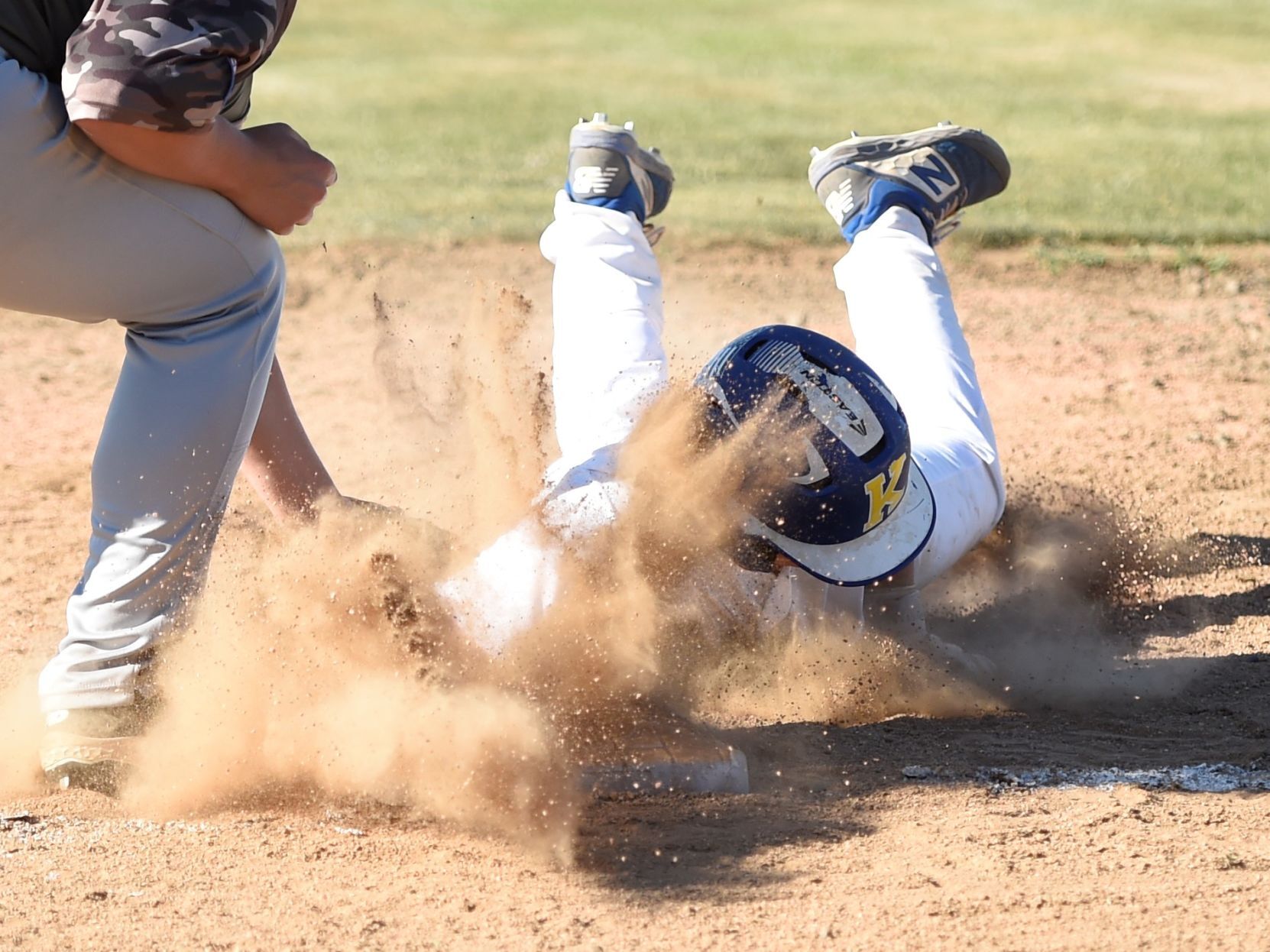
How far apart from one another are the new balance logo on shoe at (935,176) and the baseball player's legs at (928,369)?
0.30ft

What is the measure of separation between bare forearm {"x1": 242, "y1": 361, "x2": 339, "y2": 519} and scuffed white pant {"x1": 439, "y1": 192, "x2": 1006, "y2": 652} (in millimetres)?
506

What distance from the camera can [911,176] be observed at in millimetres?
4191

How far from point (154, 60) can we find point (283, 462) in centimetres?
105

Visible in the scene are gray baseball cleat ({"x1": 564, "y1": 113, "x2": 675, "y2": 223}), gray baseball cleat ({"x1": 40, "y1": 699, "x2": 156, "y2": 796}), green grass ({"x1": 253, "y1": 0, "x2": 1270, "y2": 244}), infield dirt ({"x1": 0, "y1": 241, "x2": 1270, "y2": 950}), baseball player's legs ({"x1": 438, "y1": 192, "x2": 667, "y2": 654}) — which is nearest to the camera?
infield dirt ({"x1": 0, "y1": 241, "x2": 1270, "y2": 950})

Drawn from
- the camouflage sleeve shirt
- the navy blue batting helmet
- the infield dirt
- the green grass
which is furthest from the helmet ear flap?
the green grass

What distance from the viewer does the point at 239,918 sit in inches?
88.5

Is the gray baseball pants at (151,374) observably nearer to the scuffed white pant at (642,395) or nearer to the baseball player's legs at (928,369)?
the scuffed white pant at (642,395)

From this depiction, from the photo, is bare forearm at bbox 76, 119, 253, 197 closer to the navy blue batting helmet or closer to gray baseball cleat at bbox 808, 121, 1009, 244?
the navy blue batting helmet

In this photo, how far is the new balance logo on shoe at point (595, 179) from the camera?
4172 millimetres

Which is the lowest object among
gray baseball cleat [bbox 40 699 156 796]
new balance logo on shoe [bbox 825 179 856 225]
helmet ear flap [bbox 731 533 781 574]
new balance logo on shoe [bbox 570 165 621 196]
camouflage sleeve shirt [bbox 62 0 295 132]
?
gray baseball cleat [bbox 40 699 156 796]

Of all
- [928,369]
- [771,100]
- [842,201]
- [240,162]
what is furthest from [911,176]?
[771,100]

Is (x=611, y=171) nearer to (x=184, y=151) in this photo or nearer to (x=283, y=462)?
(x=283, y=462)

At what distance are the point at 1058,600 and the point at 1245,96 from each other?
912 centimetres

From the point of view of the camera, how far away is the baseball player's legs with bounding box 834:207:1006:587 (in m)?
3.36
